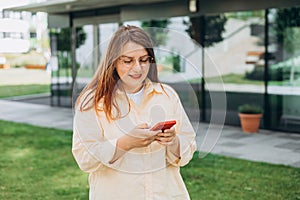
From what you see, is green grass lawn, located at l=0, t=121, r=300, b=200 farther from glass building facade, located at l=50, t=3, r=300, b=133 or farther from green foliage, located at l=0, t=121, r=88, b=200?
glass building facade, located at l=50, t=3, r=300, b=133

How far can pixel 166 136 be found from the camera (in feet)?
4.90

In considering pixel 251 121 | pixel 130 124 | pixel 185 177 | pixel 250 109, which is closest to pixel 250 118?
pixel 251 121

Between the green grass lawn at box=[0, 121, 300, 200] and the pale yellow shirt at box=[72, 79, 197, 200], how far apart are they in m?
2.78

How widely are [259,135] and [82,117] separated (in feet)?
24.9

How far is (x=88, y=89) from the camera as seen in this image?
1.66 m

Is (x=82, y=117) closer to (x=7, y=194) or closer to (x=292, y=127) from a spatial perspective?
(x=7, y=194)

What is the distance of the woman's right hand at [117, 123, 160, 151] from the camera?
147 cm

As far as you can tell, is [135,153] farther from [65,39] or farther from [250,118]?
[65,39]

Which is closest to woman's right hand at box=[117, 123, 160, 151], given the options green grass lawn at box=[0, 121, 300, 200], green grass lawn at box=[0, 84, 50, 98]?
green grass lawn at box=[0, 121, 300, 200]

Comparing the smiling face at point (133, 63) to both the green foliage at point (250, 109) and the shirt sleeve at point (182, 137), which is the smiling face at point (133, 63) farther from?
the green foliage at point (250, 109)

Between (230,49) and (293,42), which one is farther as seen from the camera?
(230,49)

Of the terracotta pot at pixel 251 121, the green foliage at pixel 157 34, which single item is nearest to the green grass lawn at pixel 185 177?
the terracotta pot at pixel 251 121

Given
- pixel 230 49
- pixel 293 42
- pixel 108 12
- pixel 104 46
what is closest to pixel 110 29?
pixel 108 12

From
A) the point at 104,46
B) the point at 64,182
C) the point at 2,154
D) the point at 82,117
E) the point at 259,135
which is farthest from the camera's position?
the point at 259,135
